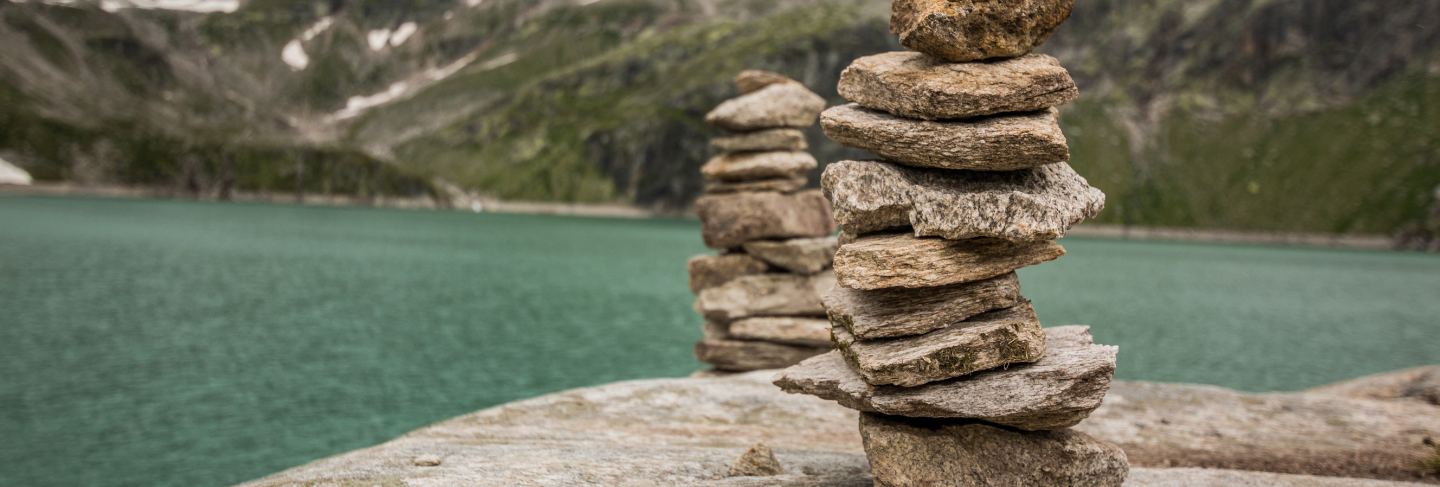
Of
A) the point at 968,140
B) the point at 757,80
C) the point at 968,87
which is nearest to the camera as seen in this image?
the point at 968,140

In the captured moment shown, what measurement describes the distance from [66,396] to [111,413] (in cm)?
379

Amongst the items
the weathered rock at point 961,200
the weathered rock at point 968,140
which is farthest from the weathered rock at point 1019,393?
the weathered rock at point 968,140

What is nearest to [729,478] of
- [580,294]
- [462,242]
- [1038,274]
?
[580,294]

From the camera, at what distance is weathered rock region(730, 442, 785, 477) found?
1386 centimetres

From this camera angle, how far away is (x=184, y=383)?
40219 millimetres

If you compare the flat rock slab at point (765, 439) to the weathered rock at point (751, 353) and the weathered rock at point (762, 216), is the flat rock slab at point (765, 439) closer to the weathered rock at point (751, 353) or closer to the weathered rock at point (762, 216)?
the weathered rock at point (751, 353)

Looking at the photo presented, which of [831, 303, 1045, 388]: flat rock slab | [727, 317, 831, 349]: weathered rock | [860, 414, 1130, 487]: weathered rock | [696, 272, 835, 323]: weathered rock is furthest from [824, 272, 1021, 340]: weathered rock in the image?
[696, 272, 835, 323]: weathered rock

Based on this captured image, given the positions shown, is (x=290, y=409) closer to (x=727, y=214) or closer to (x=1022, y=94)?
(x=727, y=214)

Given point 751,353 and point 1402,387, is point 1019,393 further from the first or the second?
point 1402,387

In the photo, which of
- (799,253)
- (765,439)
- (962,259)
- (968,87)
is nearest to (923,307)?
(962,259)

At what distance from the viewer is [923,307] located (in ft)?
45.7

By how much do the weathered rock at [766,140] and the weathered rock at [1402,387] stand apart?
55.1 ft

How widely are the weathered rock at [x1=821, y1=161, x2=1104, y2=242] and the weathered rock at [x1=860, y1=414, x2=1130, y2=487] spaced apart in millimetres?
2832

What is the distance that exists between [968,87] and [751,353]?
1486cm
